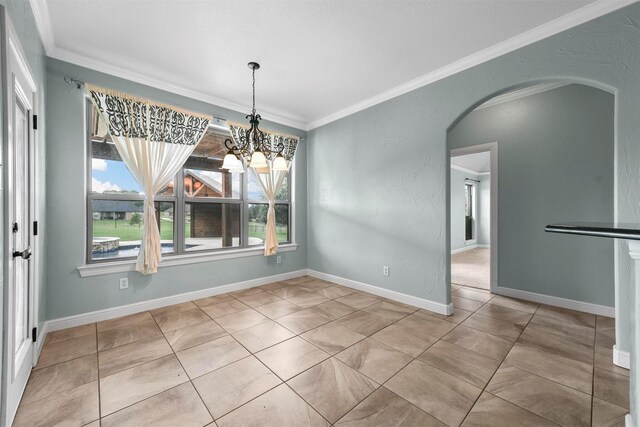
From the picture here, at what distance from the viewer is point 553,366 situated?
6.68ft

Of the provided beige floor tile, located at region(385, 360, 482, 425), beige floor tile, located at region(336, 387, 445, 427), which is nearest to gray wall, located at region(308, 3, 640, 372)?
beige floor tile, located at region(385, 360, 482, 425)

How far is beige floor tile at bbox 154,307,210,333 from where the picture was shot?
9.09ft

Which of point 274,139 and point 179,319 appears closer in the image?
point 179,319

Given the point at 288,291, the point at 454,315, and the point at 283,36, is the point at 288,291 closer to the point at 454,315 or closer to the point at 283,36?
the point at 454,315

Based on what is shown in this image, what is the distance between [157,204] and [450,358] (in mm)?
3641

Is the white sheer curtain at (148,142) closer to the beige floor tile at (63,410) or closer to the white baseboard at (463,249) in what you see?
the beige floor tile at (63,410)

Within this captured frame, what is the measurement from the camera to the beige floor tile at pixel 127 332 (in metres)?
2.43

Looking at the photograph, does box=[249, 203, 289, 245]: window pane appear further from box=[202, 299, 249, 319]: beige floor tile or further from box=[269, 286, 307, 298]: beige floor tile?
box=[202, 299, 249, 319]: beige floor tile

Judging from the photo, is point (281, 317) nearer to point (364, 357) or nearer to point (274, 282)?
point (364, 357)

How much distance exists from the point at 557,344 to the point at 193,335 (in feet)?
11.2

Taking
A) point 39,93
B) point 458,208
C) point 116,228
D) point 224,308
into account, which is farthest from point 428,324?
point 458,208

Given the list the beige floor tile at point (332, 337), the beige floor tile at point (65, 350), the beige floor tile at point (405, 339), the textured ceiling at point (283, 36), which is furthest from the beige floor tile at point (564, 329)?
the beige floor tile at point (65, 350)

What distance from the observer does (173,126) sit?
328 centimetres

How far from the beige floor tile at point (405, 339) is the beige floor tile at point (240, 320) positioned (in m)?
1.28
